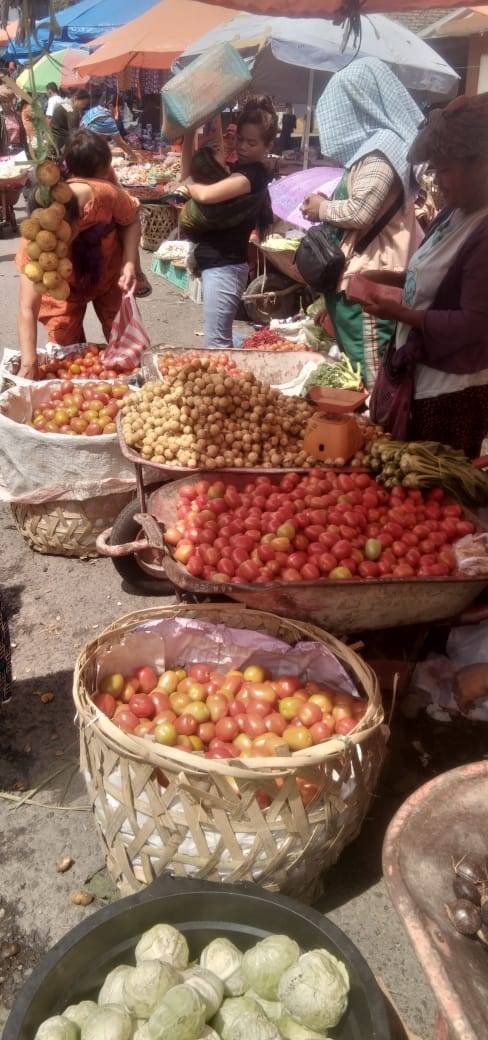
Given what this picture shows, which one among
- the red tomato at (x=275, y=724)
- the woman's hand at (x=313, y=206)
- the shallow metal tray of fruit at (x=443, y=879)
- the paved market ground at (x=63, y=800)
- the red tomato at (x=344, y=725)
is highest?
the woman's hand at (x=313, y=206)

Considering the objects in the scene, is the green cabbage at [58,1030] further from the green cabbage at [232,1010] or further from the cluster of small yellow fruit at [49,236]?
the cluster of small yellow fruit at [49,236]

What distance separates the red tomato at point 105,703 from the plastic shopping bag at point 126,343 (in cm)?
301

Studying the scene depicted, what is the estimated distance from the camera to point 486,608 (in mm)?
3184

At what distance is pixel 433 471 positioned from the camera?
138 inches

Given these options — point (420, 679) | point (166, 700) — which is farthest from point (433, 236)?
point (166, 700)

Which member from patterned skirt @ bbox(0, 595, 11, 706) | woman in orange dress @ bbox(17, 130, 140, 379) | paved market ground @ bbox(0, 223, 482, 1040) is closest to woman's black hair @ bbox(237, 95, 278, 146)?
woman in orange dress @ bbox(17, 130, 140, 379)

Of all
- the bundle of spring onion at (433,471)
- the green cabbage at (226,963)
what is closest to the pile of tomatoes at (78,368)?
the bundle of spring onion at (433,471)

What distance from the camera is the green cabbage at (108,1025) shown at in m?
1.68

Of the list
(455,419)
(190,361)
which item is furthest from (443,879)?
(190,361)

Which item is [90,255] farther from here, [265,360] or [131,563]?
[131,563]

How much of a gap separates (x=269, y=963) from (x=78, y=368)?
401cm

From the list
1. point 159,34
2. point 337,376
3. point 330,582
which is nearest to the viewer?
point 330,582

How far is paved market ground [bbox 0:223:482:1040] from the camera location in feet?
7.86

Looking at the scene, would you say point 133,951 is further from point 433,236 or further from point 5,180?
point 5,180
